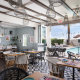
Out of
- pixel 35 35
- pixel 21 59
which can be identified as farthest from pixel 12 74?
pixel 35 35

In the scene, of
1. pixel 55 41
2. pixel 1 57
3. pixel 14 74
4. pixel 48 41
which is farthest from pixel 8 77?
pixel 55 41

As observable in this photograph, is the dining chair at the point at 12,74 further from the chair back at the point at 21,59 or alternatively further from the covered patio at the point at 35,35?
the covered patio at the point at 35,35

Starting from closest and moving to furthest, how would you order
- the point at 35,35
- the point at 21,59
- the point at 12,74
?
1. the point at 12,74
2. the point at 21,59
3. the point at 35,35

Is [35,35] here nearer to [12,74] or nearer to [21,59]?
[21,59]

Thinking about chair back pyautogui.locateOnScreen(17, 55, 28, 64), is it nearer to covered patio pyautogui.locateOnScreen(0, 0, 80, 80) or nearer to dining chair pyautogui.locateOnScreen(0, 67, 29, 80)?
covered patio pyautogui.locateOnScreen(0, 0, 80, 80)

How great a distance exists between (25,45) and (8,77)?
874cm

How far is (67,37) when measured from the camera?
30.2ft

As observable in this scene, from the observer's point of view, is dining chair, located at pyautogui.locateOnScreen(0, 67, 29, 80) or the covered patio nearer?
dining chair, located at pyautogui.locateOnScreen(0, 67, 29, 80)

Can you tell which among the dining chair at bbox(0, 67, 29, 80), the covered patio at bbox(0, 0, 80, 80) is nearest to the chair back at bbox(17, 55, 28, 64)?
the covered patio at bbox(0, 0, 80, 80)

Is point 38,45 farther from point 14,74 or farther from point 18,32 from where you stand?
point 14,74

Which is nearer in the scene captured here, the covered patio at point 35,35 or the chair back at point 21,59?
the chair back at point 21,59

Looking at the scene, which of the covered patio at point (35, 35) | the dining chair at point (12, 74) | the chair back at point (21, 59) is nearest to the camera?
the dining chair at point (12, 74)

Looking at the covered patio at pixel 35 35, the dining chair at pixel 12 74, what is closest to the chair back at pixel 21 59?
the covered patio at pixel 35 35

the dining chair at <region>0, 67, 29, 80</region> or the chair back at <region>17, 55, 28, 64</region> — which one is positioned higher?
the dining chair at <region>0, 67, 29, 80</region>
